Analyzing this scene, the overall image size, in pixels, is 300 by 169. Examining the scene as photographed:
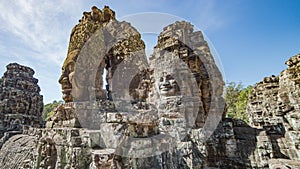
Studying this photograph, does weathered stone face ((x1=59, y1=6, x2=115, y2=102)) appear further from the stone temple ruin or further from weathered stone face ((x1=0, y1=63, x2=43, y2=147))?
weathered stone face ((x1=0, y1=63, x2=43, y2=147))

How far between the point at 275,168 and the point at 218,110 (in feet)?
7.02

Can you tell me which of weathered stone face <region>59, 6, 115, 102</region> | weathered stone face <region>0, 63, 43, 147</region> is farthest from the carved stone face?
weathered stone face <region>0, 63, 43, 147</region>

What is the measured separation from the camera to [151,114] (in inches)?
165

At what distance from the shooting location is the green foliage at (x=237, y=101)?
620 inches

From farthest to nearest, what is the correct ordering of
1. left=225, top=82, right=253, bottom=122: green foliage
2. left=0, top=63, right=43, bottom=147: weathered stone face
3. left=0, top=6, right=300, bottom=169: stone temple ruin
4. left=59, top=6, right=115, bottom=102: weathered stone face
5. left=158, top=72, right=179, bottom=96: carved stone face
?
left=225, top=82, right=253, bottom=122: green foliage
left=0, top=63, right=43, bottom=147: weathered stone face
left=59, top=6, right=115, bottom=102: weathered stone face
left=158, top=72, right=179, bottom=96: carved stone face
left=0, top=6, right=300, bottom=169: stone temple ruin

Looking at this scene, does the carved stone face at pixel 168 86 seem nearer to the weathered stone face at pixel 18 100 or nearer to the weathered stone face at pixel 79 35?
the weathered stone face at pixel 79 35

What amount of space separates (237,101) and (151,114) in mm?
17416

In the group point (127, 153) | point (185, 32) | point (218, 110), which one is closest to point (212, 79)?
point (218, 110)

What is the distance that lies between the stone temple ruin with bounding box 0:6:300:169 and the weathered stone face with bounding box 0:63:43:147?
3633 millimetres

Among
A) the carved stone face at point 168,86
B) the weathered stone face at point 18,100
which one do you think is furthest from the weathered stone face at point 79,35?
the weathered stone face at point 18,100

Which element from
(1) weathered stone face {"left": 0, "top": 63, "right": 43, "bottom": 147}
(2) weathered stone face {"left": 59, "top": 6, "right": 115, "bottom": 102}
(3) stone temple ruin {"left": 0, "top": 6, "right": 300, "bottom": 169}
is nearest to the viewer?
(3) stone temple ruin {"left": 0, "top": 6, "right": 300, "bottom": 169}

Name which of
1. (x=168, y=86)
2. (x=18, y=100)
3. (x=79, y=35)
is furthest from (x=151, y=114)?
(x=18, y=100)

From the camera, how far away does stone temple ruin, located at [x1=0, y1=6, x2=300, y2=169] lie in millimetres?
3771

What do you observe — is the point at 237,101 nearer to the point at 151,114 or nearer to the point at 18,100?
the point at 151,114
